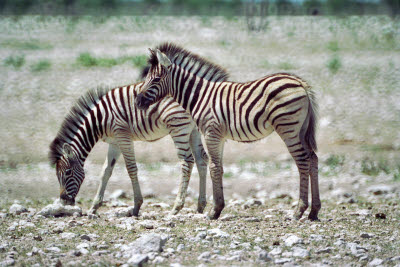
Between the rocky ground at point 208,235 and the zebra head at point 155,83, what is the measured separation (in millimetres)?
1753

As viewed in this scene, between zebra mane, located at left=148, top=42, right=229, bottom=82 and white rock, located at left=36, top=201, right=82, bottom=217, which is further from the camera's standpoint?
zebra mane, located at left=148, top=42, right=229, bottom=82

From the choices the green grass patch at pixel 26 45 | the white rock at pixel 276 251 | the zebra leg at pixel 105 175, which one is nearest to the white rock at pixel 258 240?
the white rock at pixel 276 251

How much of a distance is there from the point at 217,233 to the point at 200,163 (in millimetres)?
2477

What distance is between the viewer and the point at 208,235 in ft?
22.7

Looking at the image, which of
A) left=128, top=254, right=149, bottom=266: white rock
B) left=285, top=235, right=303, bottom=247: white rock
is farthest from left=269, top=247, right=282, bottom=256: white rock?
left=128, top=254, right=149, bottom=266: white rock

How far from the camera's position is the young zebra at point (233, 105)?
7.80 meters

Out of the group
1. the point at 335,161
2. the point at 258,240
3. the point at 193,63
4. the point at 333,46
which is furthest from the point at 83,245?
the point at 333,46

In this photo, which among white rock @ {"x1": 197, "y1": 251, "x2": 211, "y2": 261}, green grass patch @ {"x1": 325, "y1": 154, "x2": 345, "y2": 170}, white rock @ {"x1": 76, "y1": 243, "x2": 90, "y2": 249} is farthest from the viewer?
green grass patch @ {"x1": 325, "y1": 154, "x2": 345, "y2": 170}

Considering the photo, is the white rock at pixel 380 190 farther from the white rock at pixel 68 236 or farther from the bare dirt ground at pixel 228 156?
the white rock at pixel 68 236

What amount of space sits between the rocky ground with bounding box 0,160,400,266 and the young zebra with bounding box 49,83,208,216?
1.81 feet

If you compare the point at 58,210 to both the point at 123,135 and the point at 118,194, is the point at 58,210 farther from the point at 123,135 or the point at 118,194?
the point at 118,194

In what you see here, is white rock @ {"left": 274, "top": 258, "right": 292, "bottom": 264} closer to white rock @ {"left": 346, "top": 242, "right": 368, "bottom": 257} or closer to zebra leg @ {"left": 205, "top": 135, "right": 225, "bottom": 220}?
white rock @ {"left": 346, "top": 242, "right": 368, "bottom": 257}

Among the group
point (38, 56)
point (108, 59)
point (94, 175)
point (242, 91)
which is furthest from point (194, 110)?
point (38, 56)

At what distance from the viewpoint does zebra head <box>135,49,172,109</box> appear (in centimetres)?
860
